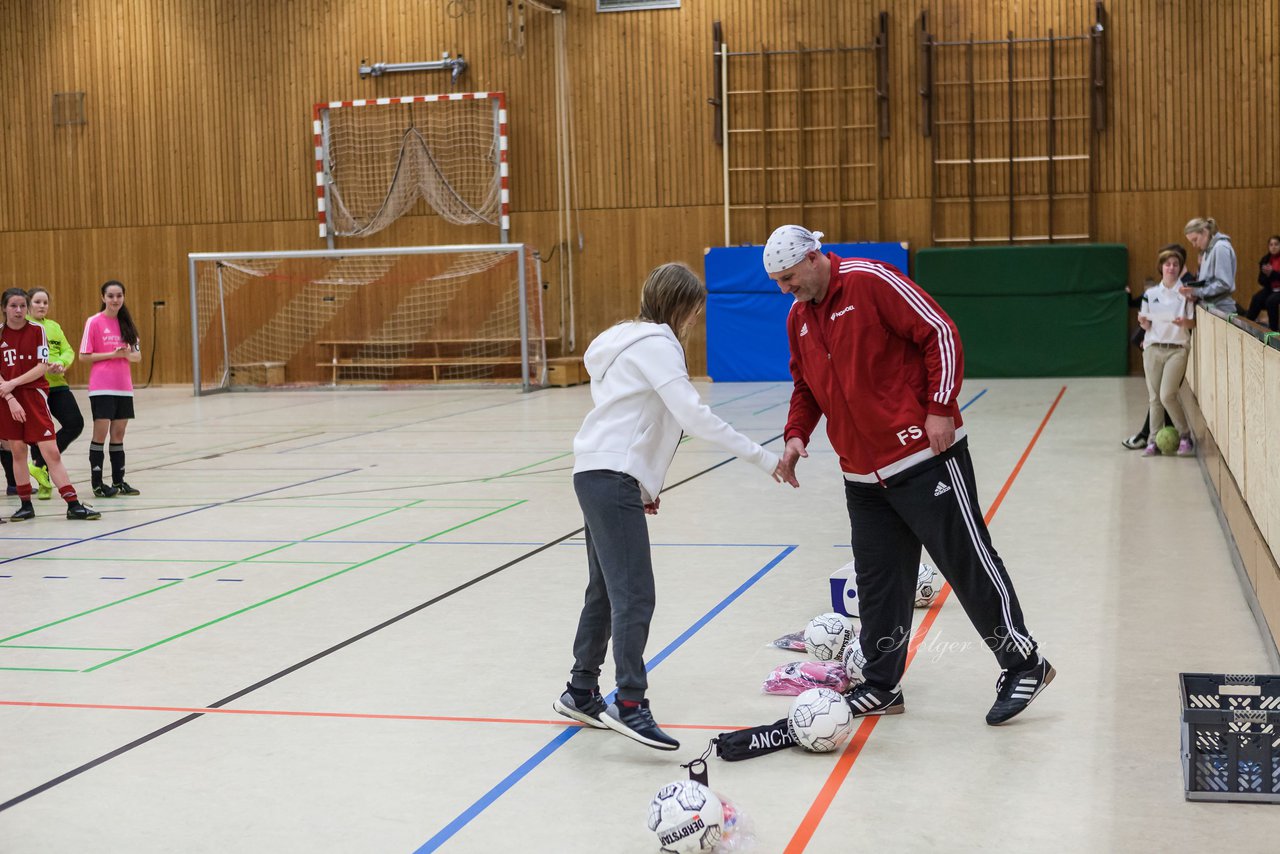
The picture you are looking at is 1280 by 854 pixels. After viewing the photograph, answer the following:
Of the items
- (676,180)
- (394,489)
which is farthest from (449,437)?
(676,180)

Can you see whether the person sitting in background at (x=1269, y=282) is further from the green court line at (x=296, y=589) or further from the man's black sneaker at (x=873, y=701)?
the man's black sneaker at (x=873, y=701)

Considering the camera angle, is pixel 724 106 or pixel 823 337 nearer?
pixel 823 337

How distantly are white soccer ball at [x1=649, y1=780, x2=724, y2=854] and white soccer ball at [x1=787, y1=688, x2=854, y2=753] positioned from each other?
0.79m

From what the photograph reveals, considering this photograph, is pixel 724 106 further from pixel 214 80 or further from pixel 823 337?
pixel 823 337

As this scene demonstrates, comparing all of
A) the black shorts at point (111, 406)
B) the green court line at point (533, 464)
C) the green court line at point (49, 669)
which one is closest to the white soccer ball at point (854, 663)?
the green court line at point (49, 669)

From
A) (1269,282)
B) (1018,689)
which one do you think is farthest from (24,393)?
(1269,282)

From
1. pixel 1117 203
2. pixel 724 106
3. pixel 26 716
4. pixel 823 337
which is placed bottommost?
pixel 26 716

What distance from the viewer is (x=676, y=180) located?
74.6ft

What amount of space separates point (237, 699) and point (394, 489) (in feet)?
18.8

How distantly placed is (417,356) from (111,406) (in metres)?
13.4

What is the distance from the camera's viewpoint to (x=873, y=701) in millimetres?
4648

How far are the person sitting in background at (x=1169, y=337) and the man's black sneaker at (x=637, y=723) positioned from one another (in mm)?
7866

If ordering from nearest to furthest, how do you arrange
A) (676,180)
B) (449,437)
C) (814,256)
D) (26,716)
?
(814,256)
(26,716)
(449,437)
(676,180)

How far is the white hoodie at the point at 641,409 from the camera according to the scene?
427 cm
